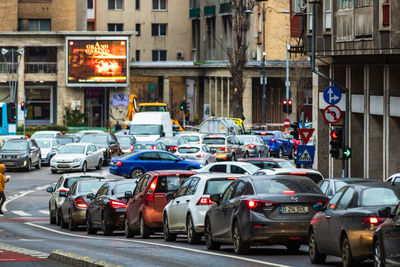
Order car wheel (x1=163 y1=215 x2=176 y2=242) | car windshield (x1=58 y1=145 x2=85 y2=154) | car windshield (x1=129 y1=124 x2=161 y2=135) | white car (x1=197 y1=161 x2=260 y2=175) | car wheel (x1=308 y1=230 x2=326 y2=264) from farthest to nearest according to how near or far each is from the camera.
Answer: car windshield (x1=129 y1=124 x2=161 y2=135)
car windshield (x1=58 y1=145 x2=85 y2=154)
white car (x1=197 y1=161 x2=260 y2=175)
car wheel (x1=163 y1=215 x2=176 y2=242)
car wheel (x1=308 y1=230 x2=326 y2=264)

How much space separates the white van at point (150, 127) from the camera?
61.8 meters

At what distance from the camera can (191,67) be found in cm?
10125

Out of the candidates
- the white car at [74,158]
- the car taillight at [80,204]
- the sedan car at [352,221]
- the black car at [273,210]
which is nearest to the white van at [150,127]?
the white car at [74,158]

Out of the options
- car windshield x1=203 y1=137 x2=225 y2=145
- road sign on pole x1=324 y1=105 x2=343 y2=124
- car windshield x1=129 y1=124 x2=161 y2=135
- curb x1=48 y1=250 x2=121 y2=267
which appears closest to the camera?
curb x1=48 y1=250 x2=121 y2=267

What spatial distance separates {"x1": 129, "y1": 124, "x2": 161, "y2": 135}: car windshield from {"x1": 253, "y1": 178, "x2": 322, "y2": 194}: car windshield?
44.3 metres

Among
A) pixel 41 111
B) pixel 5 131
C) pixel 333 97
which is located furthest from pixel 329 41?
pixel 41 111

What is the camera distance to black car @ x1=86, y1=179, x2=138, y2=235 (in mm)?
25328

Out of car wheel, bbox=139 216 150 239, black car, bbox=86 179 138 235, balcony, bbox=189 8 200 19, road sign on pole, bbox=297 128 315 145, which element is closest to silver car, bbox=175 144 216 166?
road sign on pole, bbox=297 128 315 145

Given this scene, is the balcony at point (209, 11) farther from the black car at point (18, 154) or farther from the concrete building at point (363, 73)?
the concrete building at point (363, 73)

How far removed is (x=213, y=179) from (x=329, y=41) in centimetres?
1796

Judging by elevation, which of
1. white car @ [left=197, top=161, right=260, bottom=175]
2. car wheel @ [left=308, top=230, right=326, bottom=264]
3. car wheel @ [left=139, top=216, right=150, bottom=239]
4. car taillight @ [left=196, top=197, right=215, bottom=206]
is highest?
car taillight @ [left=196, top=197, right=215, bottom=206]

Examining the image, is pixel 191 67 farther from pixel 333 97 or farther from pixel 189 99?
pixel 333 97

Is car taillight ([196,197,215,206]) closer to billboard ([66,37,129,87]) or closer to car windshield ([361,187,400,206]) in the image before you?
car windshield ([361,187,400,206])

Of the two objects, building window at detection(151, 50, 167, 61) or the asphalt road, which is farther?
building window at detection(151, 50, 167, 61)
